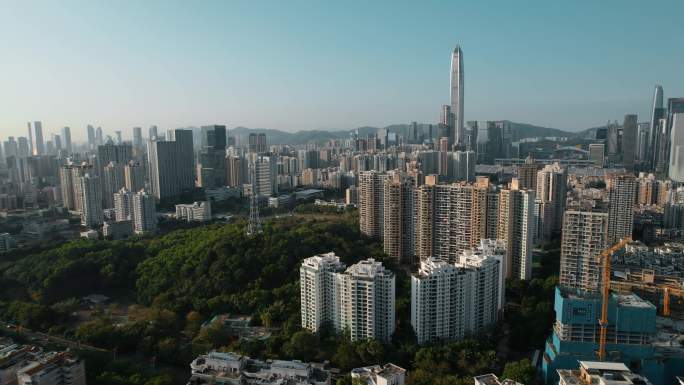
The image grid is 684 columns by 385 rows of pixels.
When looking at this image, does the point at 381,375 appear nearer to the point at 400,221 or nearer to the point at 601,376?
the point at 601,376

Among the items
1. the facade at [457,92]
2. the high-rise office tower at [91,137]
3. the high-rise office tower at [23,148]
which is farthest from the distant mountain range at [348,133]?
the high-rise office tower at [23,148]

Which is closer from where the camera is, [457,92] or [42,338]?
A: [42,338]

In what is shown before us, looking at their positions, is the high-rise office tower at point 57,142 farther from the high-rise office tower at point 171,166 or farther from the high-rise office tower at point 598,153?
the high-rise office tower at point 598,153

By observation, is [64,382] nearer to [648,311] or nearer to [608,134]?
[648,311]

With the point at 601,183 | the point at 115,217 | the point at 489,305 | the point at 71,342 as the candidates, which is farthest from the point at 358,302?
the point at 601,183

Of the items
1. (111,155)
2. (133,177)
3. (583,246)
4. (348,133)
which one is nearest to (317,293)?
(583,246)

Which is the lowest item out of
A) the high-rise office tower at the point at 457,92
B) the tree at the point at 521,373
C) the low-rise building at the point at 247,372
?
the tree at the point at 521,373
